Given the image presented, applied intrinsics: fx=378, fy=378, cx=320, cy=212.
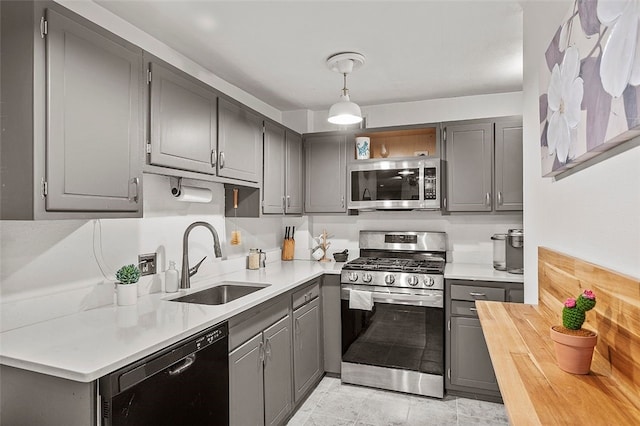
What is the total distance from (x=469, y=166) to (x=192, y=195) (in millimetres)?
2204

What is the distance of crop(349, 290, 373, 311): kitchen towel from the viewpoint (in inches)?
117

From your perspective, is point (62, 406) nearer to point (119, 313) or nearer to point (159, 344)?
point (159, 344)

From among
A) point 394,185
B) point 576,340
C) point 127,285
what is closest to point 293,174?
point 394,185

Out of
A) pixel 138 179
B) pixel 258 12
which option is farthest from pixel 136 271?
pixel 258 12

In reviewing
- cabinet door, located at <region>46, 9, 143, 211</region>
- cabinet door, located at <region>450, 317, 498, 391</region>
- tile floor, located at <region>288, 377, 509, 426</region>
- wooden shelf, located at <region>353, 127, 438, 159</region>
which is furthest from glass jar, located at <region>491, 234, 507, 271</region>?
cabinet door, located at <region>46, 9, 143, 211</region>

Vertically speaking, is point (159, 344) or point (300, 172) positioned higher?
point (300, 172)

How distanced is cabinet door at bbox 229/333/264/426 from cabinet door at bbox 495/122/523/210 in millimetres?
2193

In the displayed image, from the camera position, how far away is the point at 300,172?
361 centimetres

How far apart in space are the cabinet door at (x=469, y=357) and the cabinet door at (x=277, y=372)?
1.26 metres

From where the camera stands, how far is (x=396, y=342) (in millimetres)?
2924

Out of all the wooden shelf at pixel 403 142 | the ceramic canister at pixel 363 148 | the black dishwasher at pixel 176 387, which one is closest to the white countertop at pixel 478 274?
the wooden shelf at pixel 403 142

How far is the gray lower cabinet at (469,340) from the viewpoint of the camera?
2752 millimetres

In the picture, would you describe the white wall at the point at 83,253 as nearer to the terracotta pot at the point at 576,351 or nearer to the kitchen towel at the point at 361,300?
the kitchen towel at the point at 361,300

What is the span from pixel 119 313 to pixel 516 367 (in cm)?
169
